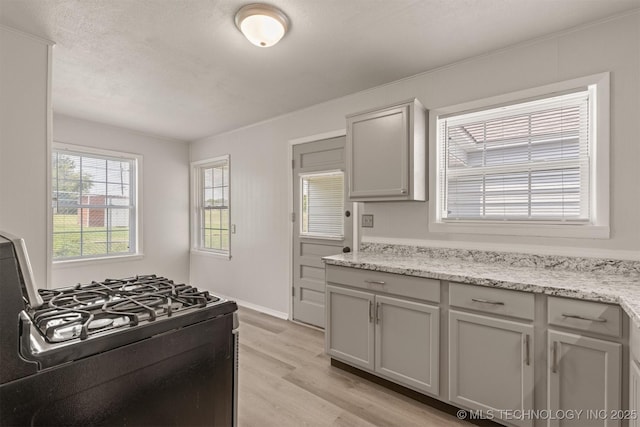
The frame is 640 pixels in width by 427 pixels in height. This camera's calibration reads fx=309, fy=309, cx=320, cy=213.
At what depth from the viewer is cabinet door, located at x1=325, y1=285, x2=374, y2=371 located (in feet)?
7.57

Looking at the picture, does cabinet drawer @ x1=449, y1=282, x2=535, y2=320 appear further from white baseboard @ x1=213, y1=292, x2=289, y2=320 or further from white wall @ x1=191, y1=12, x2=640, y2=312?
white baseboard @ x1=213, y1=292, x2=289, y2=320

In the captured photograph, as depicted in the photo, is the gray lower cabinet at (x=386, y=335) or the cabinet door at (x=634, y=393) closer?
the cabinet door at (x=634, y=393)

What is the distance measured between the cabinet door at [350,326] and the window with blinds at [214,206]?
2.51 meters

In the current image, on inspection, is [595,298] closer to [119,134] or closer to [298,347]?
[298,347]

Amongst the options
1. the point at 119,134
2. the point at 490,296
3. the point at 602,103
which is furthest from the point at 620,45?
the point at 119,134

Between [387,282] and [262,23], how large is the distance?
1.86m

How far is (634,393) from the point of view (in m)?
1.32

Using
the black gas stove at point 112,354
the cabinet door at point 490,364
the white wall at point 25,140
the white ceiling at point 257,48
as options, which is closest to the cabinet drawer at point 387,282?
the cabinet door at point 490,364

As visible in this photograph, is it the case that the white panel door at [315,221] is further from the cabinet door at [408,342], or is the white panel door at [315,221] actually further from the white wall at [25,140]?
the white wall at [25,140]

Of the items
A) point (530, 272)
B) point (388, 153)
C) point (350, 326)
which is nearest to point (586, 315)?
point (530, 272)

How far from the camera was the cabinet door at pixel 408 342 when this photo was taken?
2.00 meters

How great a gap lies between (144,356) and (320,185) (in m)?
2.69

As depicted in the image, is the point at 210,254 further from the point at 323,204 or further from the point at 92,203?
the point at 323,204

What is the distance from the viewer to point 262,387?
2299 millimetres
